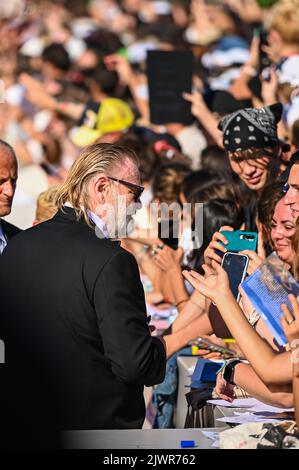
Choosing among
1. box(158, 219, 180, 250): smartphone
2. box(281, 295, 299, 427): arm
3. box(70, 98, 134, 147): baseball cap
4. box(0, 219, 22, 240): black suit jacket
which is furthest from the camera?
box(70, 98, 134, 147): baseball cap

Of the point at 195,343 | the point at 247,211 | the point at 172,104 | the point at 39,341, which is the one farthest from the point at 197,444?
the point at 172,104

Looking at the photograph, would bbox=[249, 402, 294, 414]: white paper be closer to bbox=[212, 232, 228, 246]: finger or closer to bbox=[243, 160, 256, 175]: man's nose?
bbox=[212, 232, 228, 246]: finger

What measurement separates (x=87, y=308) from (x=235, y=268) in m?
0.98

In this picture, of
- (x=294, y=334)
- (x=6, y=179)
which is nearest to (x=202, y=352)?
(x=6, y=179)

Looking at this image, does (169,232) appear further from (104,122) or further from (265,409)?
(104,122)

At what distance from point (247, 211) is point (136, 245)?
1.62 m

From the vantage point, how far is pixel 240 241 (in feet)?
14.9

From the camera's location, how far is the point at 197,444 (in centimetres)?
366

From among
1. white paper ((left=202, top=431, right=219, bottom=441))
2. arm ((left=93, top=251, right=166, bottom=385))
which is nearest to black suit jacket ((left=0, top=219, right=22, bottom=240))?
arm ((left=93, top=251, right=166, bottom=385))

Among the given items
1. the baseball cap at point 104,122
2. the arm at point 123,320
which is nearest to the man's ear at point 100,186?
the arm at point 123,320

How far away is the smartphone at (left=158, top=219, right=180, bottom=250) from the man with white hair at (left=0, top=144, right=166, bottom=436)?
258 centimetres

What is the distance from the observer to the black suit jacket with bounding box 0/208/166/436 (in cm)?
361
